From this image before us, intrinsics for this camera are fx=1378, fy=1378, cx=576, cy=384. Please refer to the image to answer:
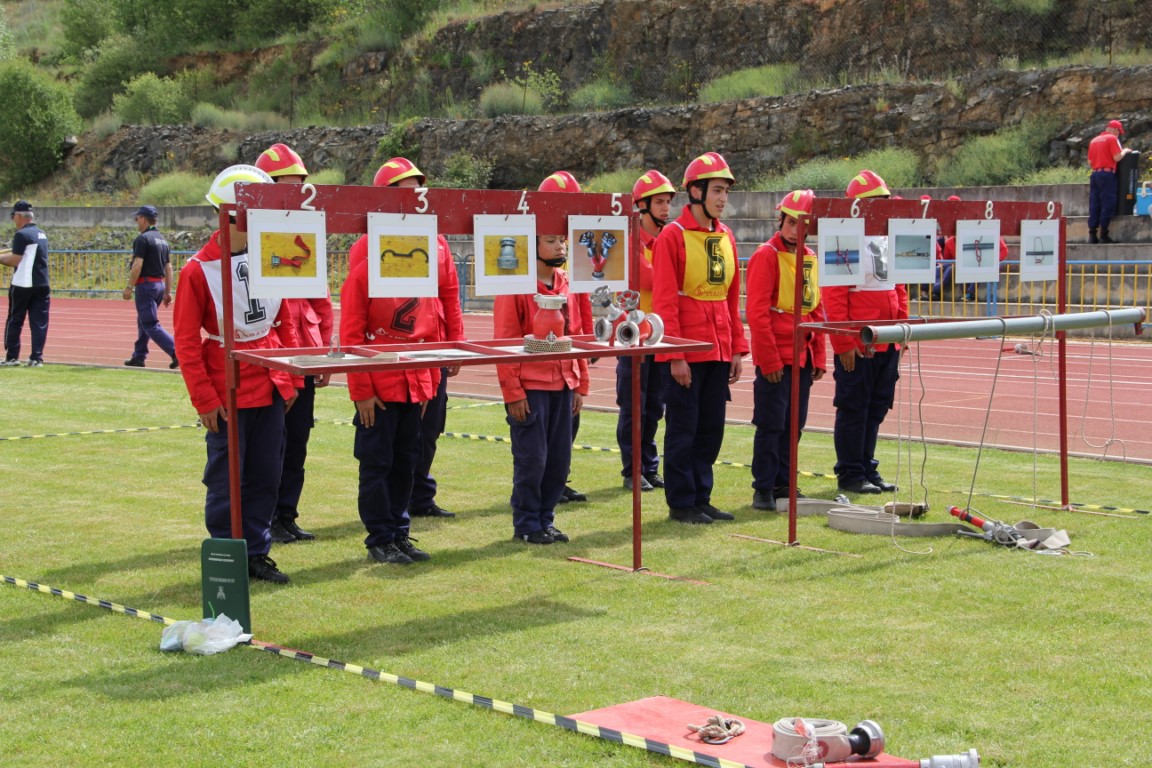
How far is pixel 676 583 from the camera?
272 inches

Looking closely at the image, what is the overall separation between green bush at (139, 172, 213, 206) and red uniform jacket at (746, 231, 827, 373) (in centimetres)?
3823

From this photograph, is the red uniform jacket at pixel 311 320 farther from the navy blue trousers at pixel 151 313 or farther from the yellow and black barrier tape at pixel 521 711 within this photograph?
the navy blue trousers at pixel 151 313

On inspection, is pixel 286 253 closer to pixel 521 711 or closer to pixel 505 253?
pixel 505 253

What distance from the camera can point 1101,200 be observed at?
23.0 m

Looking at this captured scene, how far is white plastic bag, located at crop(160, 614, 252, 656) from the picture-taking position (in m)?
5.66

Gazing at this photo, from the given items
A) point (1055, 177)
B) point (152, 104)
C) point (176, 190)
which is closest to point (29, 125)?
point (152, 104)

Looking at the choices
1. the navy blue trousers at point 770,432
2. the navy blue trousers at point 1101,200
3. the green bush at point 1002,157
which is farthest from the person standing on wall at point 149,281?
the green bush at point 1002,157

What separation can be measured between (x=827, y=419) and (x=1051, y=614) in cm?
699

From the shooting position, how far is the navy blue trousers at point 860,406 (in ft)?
31.3

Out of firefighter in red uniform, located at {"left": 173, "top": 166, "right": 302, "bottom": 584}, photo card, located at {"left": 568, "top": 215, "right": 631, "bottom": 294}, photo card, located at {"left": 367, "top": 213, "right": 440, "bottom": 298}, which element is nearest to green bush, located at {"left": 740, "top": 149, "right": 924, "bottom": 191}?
photo card, located at {"left": 568, "top": 215, "right": 631, "bottom": 294}

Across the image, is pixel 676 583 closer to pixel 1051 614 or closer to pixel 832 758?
pixel 1051 614

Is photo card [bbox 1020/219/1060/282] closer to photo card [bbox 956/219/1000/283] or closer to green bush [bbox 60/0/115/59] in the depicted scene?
photo card [bbox 956/219/1000/283]

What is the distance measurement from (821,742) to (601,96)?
3763cm

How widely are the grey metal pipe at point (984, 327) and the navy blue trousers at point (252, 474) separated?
9.95ft
